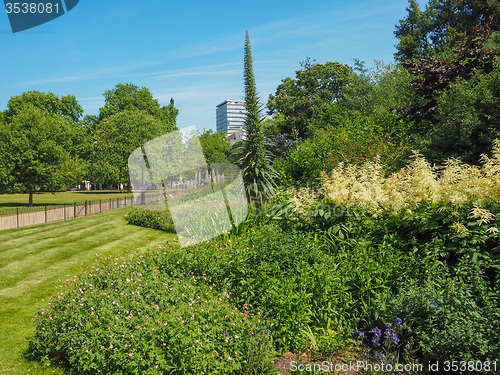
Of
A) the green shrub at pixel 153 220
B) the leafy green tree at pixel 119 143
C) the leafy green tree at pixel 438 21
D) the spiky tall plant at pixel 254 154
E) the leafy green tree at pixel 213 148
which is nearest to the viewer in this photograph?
the spiky tall plant at pixel 254 154

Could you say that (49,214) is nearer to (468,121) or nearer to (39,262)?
(39,262)

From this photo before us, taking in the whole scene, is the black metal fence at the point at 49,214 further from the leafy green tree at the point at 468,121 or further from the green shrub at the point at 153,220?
the leafy green tree at the point at 468,121

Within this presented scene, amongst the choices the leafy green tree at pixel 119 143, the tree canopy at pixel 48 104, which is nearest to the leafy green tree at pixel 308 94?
the leafy green tree at pixel 119 143

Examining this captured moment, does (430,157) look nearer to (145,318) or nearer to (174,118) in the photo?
(145,318)

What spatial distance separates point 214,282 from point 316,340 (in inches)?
76.2

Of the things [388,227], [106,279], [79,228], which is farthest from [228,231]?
[79,228]

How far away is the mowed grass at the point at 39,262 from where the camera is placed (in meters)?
5.27

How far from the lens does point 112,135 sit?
111 ft

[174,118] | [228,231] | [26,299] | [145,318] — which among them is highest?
[174,118]

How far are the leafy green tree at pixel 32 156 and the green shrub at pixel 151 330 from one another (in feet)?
92.6

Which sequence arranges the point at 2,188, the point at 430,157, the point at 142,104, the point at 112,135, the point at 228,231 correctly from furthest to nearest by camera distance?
1. the point at 142,104
2. the point at 112,135
3. the point at 2,188
4. the point at 430,157
5. the point at 228,231

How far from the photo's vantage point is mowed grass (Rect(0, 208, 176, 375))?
5.27m

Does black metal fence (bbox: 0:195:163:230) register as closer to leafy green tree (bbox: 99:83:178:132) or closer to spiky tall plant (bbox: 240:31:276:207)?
spiky tall plant (bbox: 240:31:276:207)

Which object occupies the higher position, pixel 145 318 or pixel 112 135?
pixel 112 135
